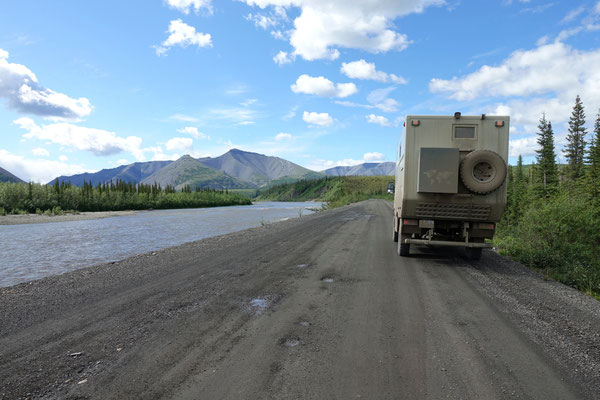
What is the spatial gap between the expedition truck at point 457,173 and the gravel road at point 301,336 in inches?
51.7

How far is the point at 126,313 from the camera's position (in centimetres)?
505

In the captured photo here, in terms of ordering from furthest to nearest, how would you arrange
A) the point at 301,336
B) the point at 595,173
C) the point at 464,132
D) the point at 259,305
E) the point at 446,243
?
the point at 595,173, the point at 446,243, the point at 464,132, the point at 259,305, the point at 301,336

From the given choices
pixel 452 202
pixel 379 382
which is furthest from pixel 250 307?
pixel 452 202

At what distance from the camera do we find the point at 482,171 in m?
7.81

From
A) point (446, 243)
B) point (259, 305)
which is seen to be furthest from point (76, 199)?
point (446, 243)

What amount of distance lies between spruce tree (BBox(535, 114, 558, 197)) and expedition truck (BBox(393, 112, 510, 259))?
44720 mm

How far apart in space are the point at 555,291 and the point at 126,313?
8.08 m

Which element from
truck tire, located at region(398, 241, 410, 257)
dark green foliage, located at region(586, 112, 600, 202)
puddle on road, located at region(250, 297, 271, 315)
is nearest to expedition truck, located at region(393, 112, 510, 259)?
truck tire, located at region(398, 241, 410, 257)

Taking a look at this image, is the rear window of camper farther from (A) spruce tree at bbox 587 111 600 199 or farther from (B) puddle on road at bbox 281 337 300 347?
(A) spruce tree at bbox 587 111 600 199

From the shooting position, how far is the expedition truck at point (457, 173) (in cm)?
776

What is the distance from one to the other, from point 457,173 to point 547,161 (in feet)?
163

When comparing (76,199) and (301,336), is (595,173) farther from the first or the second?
(76,199)

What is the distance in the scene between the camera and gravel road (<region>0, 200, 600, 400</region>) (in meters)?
3.05

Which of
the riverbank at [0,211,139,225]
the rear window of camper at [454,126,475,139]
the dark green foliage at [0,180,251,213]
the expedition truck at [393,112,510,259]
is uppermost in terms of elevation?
the rear window of camper at [454,126,475,139]
